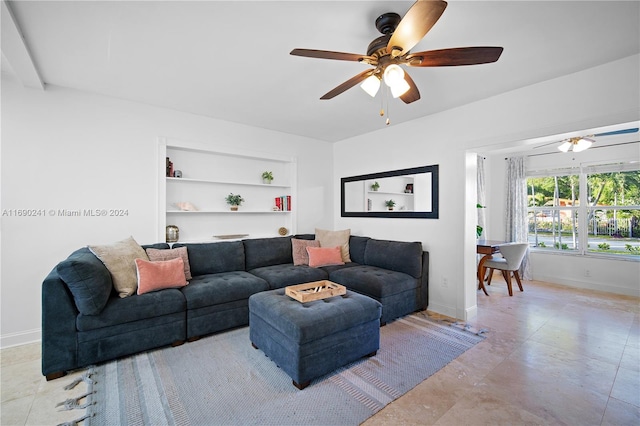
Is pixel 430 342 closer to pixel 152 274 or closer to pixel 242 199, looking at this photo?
pixel 152 274

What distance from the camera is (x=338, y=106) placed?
3.48 m

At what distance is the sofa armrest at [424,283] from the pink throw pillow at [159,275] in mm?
2808

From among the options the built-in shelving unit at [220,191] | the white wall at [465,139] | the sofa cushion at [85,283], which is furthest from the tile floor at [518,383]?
the built-in shelving unit at [220,191]

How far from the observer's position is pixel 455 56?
5.76 feet

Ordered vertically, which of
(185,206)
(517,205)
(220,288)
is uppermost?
(517,205)

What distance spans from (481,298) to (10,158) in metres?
5.92

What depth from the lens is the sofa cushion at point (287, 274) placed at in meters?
3.38

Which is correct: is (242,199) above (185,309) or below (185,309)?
above

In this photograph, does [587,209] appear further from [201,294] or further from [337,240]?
[201,294]

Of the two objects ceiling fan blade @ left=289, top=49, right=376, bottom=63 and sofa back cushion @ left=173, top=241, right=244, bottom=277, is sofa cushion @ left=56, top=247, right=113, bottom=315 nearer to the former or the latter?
sofa back cushion @ left=173, top=241, right=244, bottom=277

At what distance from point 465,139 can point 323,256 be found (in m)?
2.36

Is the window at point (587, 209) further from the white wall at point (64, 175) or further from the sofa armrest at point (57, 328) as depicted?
the sofa armrest at point (57, 328)

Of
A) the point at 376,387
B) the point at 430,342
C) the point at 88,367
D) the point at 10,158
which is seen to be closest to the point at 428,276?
the point at 430,342

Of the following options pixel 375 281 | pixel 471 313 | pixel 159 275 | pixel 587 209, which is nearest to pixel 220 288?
pixel 159 275
